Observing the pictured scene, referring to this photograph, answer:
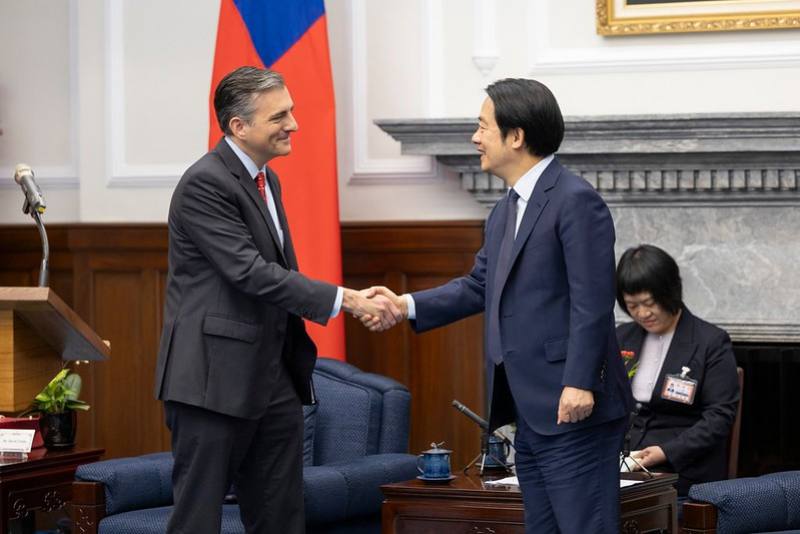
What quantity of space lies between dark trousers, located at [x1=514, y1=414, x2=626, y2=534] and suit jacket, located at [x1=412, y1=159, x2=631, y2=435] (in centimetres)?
4

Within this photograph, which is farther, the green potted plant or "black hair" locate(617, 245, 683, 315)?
the green potted plant

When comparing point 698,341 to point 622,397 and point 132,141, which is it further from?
point 132,141

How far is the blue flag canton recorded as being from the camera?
5000mm

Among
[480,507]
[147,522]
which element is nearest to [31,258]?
[147,522]

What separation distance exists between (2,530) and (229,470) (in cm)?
101

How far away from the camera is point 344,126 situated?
17.6 feet

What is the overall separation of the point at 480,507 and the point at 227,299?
91 centimetres

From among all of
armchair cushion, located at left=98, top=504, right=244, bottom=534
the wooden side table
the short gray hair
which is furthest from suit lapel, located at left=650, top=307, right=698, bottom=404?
the wooden side table

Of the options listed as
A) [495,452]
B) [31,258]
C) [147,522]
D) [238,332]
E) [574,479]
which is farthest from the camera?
[31,258]

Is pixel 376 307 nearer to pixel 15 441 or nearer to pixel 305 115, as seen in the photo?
pixel 15 441

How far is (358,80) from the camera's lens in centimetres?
532

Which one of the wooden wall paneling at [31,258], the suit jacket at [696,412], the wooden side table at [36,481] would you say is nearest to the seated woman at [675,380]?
the suit jacket at [696,412]

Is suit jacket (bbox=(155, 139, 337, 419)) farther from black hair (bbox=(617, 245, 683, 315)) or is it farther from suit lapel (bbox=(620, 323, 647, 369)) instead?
suit lapel (bbox=(620, 323, 647, 369))

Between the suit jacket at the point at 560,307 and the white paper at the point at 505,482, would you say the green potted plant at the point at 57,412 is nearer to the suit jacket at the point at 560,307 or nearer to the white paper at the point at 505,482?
the white paper at the point at 505,482
